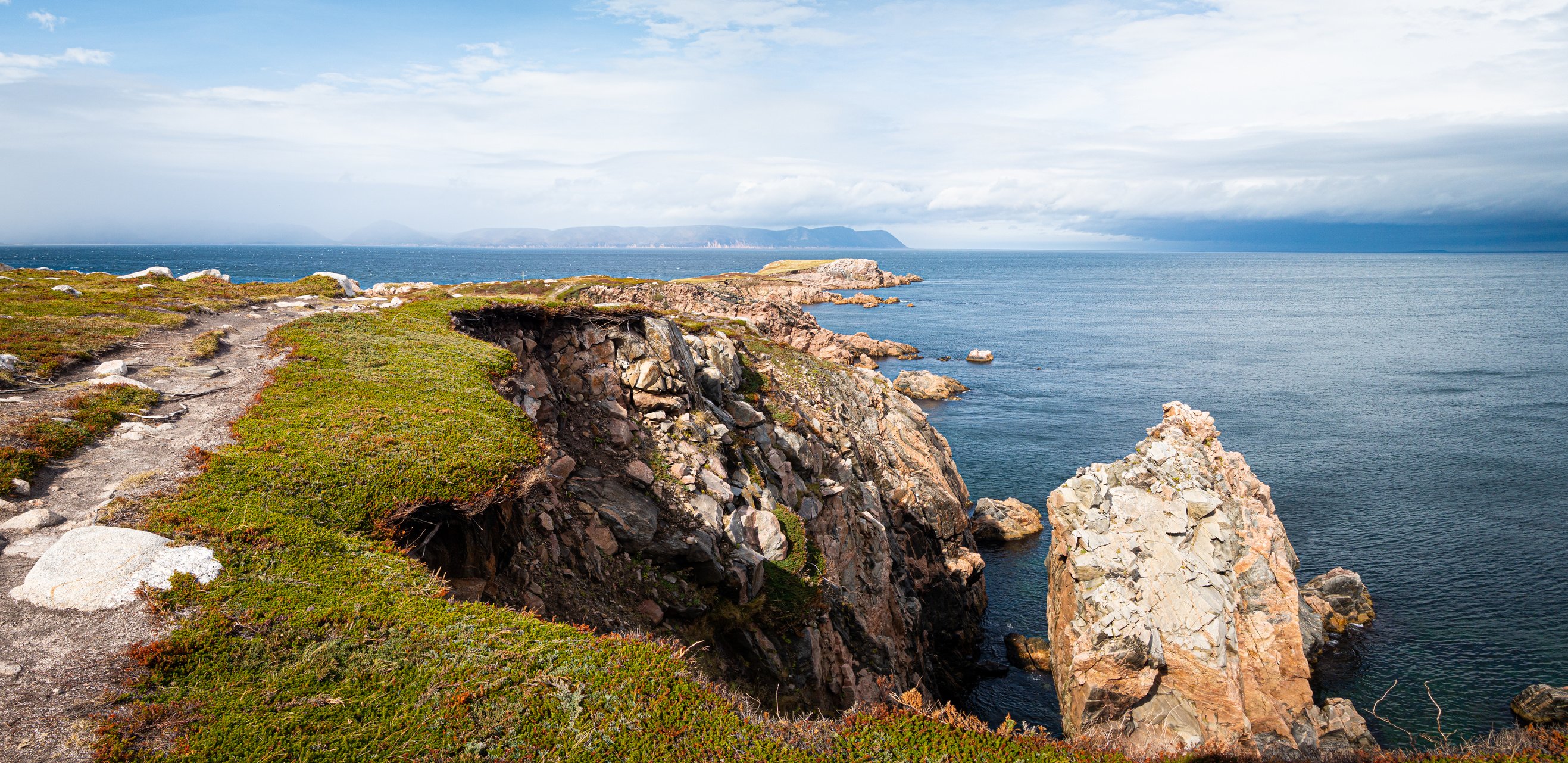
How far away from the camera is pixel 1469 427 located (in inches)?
2549

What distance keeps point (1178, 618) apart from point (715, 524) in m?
17.9

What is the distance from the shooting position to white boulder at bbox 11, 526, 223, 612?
31.3 ft

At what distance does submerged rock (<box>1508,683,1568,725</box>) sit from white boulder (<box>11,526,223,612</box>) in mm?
43833

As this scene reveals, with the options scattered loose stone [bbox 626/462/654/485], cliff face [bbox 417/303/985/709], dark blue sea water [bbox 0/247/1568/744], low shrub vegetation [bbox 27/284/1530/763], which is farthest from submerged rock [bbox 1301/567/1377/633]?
low shrub vegetation [bbox 27/284/1530/763]

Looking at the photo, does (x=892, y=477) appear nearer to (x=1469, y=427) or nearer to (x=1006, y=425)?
(x=1006, y=425)

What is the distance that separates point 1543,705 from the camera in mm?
29000

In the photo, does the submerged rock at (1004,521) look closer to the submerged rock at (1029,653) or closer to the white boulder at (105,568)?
the submerged rock at (1029,653)

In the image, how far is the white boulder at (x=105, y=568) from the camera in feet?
31.3

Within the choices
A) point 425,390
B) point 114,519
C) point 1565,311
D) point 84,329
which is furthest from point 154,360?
point 1565,311

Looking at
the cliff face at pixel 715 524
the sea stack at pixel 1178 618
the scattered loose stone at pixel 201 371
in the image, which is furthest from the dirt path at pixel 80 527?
the sea stack at pixel 1178 618

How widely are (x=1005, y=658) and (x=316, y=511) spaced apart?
3215 cm

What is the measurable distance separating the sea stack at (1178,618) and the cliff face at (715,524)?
6.82 m

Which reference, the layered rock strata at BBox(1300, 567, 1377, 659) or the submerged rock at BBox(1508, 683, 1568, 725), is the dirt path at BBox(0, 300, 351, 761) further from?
the submerged rock at BBox(1508, 683, 1568, 725)

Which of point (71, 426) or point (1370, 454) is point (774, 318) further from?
point (71, 426)
